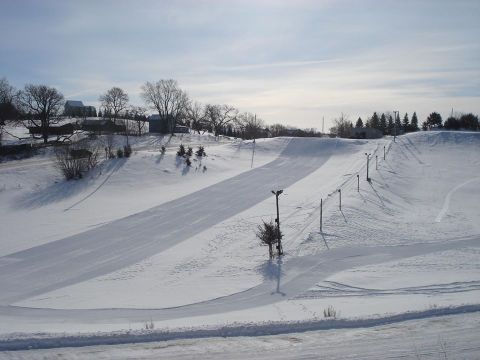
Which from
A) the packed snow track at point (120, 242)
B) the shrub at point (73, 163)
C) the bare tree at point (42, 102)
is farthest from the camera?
the bare tree at point (42, 102)

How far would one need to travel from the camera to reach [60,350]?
275 inches

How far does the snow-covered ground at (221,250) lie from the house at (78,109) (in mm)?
61816

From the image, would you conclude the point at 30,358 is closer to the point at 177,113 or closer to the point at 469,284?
the point at 469,284

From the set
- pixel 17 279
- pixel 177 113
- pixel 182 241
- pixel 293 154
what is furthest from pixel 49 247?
pixel 177 113

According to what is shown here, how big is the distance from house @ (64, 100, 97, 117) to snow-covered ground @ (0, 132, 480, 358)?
61816 millimetres

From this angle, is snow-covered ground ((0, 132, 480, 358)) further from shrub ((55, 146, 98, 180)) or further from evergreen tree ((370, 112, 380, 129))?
evergreen tree ((370, 112, 380, 129))

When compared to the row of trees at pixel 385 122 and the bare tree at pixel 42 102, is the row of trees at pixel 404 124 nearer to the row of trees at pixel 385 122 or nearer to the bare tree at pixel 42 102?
the row of trees at pixel 385 122

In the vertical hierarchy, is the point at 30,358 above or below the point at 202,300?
above

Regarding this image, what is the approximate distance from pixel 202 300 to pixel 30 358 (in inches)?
291

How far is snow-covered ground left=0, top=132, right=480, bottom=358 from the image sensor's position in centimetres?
1205

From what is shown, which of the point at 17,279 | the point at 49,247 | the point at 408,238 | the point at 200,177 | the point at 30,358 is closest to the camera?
the point at 30,358

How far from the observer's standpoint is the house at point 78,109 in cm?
9774

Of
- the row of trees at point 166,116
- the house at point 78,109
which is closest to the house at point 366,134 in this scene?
the row of trees at point 166,116

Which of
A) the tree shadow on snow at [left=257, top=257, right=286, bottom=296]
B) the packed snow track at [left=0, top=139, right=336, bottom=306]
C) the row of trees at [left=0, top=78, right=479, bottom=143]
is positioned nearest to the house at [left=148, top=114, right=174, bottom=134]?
the row of trees at [left=0, top=78, right=479, bottom=143]
